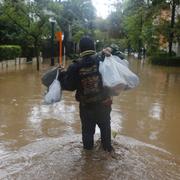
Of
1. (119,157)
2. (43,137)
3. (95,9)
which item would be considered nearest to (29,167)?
(119,157)

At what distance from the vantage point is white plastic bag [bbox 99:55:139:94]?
16.3 ft

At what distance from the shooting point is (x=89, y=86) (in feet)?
→ 17.0

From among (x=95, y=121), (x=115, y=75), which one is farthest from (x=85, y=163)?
(x=115, y=75)

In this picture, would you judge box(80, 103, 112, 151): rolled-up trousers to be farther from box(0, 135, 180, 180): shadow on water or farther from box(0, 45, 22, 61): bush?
box(0, 45, 22, 61): bush

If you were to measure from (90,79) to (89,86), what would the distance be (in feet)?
0.31

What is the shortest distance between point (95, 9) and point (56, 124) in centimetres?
4594

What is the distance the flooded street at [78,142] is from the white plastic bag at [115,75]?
3.69 feet

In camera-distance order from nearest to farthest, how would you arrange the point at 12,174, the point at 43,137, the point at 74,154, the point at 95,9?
the point at 12,174 → the point at 74,154 → the point at 43,137 → the point at 95,9

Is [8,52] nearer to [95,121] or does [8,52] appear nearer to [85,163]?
[95,121]

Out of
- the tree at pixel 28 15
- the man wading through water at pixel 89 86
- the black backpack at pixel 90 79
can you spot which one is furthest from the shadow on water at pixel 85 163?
the tree at pixel 28 15

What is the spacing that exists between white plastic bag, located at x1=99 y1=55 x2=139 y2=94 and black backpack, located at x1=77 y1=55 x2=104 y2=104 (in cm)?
9

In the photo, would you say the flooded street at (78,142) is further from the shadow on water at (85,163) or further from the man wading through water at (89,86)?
the man wading through water at (89,86)

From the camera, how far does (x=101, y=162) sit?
536 cm

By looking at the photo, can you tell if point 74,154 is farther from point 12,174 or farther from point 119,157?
point 12,174
